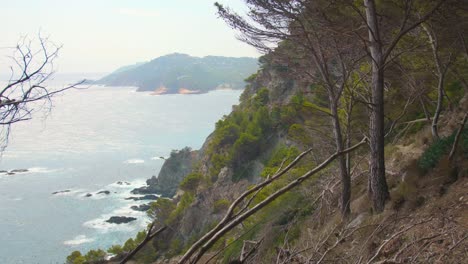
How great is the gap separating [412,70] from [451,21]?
2895 millimetres

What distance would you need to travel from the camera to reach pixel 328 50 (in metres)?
7.26

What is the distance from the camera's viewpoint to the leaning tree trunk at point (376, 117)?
5.86 meters

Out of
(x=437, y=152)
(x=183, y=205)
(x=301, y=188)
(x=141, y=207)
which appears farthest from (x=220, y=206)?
(x=437, y=152)

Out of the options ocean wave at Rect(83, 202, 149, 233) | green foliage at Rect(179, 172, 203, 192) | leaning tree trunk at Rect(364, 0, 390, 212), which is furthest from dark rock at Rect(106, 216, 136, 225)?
leaning tree trunk at Rect(364, 0, 390, 212)

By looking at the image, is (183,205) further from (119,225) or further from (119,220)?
(119,220)

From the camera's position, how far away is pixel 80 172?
A: 52.0 m

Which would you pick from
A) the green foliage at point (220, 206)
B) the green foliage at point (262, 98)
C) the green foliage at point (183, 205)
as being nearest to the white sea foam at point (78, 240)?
the green foliage at point (183, 205)

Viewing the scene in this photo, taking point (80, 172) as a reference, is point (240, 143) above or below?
above

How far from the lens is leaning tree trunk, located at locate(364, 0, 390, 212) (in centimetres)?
586

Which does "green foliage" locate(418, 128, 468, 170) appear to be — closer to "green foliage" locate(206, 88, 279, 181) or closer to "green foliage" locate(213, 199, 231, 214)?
"green foliage" locate(213, 199, 231, 214)

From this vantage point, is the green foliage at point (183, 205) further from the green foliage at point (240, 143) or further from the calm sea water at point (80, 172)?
the calm sea water at point (80, 172)

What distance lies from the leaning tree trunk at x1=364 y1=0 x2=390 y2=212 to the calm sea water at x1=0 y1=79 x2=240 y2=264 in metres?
5.98

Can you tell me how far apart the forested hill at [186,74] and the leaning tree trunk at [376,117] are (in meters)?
128

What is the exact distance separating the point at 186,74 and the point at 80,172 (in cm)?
11050
